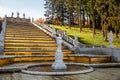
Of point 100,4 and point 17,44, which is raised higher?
point 100,4

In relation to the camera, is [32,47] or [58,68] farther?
[32,47]

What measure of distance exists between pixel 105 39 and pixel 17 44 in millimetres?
14511

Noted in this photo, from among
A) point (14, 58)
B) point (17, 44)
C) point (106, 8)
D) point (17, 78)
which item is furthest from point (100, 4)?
point (17, 78)

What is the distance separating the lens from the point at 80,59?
18859 mm

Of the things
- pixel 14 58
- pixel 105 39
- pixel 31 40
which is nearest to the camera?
pixel 14 58

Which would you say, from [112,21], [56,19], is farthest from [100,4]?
[56,19]

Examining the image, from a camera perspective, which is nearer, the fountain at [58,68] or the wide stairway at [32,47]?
the fountain at [58,68]

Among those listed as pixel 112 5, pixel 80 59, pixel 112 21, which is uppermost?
pixel 112 5

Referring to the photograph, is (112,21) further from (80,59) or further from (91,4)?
(80,59)

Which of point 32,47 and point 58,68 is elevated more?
point 32,47

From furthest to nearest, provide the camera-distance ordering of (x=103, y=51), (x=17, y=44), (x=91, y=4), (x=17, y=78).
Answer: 1. (x=91, y=4)
2. (x=17, y=44)
3. (x=103, y=51)
4. (x=17, y=78)

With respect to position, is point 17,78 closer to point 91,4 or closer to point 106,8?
point 106,8

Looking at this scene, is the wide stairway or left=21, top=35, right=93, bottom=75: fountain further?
the wide stairway

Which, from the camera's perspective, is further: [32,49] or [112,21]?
[112,21]
